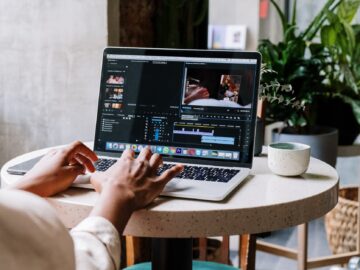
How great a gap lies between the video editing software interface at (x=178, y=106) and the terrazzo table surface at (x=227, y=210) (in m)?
0.17

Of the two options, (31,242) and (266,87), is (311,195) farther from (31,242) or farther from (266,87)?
(31,242)

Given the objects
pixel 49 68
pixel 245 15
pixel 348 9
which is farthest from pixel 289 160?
pixel 245 15

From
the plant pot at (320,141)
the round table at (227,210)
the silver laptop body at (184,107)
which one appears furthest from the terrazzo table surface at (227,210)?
the plant pot at (320,141)

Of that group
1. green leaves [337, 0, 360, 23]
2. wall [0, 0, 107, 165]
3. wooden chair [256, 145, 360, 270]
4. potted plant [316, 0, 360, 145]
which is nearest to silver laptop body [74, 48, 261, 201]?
wall [0, 0, 107, 165]

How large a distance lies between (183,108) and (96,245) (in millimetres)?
618

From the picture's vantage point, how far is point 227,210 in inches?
45.9

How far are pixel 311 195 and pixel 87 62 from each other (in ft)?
4.17

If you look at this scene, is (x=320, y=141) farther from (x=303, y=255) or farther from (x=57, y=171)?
(x=57, y=171)

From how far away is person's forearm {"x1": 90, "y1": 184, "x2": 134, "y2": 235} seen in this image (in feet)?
3.41

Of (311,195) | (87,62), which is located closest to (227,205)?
(311,195)

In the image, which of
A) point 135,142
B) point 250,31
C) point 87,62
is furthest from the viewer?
point 250,31

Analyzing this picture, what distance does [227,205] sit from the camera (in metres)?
1.19

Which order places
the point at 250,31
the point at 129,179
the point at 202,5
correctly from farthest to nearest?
the point at 250,31 → the point at 202,5 → the point at 129,179

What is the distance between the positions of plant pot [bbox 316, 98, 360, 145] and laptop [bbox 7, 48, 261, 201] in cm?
155
